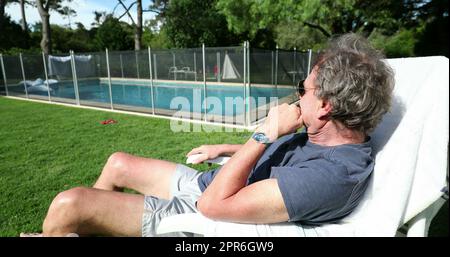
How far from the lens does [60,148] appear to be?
534 centimetres

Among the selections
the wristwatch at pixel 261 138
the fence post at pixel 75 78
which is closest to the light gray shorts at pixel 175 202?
the wristwatch at pixel 261 138

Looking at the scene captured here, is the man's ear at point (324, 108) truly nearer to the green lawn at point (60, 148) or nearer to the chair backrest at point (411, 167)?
the chair backrest at point (411, 167)

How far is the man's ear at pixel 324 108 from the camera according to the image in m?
1.53

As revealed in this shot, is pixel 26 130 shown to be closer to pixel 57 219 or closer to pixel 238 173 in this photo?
pixel 57 219

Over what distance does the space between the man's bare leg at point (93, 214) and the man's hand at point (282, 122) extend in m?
0.82

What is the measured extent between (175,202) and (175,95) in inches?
343

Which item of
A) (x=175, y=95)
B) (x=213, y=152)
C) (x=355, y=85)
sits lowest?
(x=175, y=95)

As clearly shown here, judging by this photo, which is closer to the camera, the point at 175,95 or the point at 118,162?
the point at 118,162

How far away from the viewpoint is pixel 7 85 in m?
13.4

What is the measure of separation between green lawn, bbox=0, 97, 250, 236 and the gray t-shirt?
2518 mm

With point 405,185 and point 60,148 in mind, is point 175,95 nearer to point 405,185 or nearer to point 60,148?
point 60,148

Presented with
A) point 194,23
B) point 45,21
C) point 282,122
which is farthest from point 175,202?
point 194,23

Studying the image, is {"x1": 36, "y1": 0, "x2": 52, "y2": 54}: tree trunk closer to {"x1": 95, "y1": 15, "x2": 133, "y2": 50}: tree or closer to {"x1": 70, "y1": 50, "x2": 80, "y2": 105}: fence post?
{"x1": 70, "y1": 50, "x2": 80, "y2": 105}: fence post

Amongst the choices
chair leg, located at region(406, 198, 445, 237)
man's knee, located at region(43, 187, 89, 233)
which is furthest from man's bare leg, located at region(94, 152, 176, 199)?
chair leg, located at region(406, 198, 445, 237)
